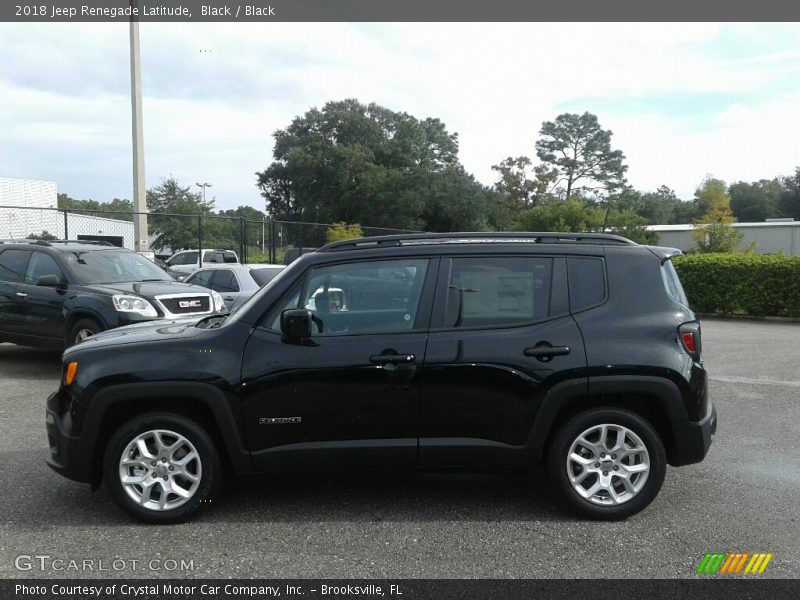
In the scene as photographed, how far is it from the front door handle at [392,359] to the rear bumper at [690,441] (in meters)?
1.72

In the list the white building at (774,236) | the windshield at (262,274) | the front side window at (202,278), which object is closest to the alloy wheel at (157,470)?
the windshield at (262,274)

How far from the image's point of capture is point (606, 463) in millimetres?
4301

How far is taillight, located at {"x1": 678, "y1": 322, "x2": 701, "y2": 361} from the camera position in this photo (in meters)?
4.33

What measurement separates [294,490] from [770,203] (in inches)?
3914

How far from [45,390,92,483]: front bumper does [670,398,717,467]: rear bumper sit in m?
3.71

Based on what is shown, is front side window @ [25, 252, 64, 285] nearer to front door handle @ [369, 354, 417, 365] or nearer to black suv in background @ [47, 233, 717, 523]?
black suv in background @ [47, 233, 717, 523]

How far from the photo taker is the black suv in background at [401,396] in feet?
13.9

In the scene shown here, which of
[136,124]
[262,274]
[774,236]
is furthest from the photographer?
[774,236]

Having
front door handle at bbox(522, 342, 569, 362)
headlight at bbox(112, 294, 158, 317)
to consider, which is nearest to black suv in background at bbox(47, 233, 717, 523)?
front door handle at bbox(522, 342, 569, 362)

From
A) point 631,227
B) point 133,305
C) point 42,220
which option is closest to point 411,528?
point 133,305

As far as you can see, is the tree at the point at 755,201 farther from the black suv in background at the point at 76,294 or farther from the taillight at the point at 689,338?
the taillight at the point at 689,338

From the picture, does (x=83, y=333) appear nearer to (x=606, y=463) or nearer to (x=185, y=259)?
(x=606, y=463)

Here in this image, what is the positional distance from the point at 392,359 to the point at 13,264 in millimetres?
7982

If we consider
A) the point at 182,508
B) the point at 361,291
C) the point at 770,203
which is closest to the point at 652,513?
the point at 361,291
